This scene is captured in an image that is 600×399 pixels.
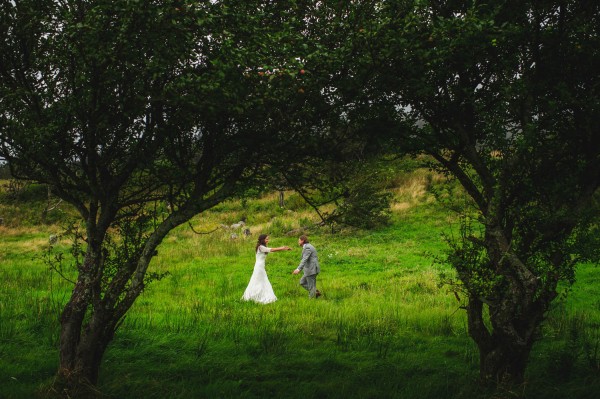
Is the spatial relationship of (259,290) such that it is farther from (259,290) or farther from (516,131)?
(516,131)

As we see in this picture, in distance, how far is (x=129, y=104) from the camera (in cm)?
543

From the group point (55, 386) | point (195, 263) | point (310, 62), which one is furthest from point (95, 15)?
point (195, 263)

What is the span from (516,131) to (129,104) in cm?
496

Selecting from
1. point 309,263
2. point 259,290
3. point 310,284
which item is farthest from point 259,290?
point 309,263

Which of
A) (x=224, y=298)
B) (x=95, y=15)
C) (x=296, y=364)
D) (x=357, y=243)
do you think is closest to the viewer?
(x=95, y=15)

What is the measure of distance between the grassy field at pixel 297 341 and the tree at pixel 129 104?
1.35m

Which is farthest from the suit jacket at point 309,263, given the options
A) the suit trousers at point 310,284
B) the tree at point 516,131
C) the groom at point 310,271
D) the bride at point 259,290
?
the tree at point 516,131

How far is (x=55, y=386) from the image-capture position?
254 inches

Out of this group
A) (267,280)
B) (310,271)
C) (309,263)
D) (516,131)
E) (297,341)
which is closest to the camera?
(516,131)

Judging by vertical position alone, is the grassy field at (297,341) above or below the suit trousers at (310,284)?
below

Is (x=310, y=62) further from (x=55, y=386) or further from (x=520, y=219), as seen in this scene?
(x=55, y=386)

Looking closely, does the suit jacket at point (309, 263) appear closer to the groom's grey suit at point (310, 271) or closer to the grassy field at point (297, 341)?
the groom's grey suit at point (310, 271)

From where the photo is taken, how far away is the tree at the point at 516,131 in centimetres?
599

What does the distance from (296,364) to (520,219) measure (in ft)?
14.2
